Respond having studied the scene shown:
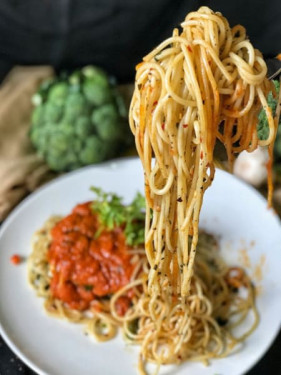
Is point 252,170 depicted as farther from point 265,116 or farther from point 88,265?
point 265,116

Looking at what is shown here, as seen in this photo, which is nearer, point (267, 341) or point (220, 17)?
point (220, 17)

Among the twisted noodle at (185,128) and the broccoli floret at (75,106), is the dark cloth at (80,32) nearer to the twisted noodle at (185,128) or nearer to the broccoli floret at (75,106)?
the broccoli floret at (75,106)

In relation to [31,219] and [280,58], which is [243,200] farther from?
[280,58]

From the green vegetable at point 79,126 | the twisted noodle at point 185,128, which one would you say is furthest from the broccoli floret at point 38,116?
the twisted noodle at point 185,128

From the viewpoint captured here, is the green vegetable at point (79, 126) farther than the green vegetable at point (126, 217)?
Yes

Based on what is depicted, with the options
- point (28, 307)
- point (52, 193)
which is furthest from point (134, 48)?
point (28, 307)

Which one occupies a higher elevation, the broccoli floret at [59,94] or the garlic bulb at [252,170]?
the broccoli floret at [59,94]
